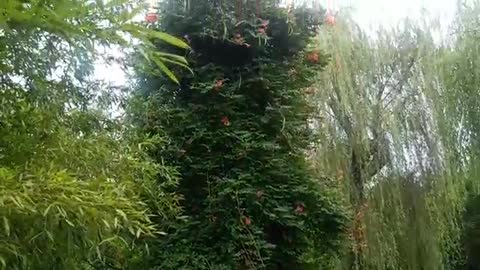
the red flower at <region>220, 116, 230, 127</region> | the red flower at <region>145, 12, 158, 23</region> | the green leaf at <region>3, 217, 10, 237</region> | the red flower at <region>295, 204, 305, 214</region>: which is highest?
the red flower at <region>145, 12, 158, 23</region>

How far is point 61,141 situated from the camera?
1.75m

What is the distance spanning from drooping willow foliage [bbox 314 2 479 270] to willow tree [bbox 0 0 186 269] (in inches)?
91.6

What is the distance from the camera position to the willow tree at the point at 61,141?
4.49 ft

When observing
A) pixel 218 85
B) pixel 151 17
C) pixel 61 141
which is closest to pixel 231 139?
pixel 218 85

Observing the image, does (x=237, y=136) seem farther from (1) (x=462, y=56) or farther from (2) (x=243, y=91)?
(1) (x=462, y=56)

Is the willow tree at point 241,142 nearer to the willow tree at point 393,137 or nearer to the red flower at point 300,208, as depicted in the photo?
the red flower at point 300,208

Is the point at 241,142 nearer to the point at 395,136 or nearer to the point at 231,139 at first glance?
the point at 231,139

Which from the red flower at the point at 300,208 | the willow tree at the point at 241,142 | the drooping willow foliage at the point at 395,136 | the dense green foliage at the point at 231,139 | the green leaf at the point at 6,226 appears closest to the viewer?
the green leaf at the point at 6,226

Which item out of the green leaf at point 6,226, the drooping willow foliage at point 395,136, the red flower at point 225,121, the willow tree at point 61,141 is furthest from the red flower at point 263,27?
the green leaf at point 6,226

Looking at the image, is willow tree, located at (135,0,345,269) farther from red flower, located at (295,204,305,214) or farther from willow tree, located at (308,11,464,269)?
willow tree, located at (308,11,464,269)

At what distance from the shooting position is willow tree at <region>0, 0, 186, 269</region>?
4.49 feet

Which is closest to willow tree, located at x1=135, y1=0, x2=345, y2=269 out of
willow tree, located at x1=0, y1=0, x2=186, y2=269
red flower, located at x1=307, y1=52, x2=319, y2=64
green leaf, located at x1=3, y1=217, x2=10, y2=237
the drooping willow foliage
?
red flower, located at x1=307, y1=52, x2=319, y2=64

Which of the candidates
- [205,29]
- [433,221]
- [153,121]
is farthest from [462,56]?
[153,121]

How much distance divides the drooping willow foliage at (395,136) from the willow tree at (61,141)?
233 cm
